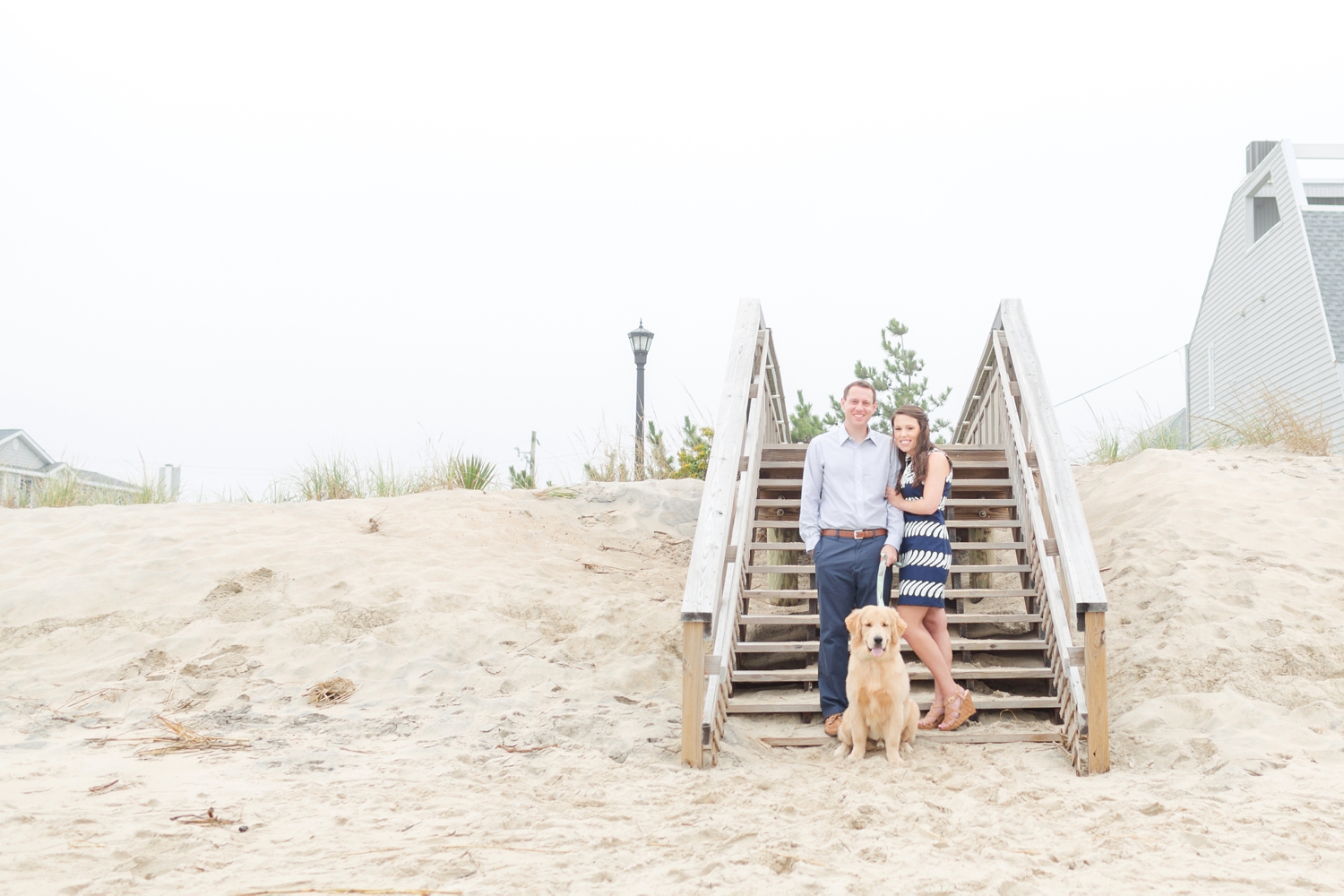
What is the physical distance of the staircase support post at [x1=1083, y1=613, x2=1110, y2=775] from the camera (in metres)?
3.91

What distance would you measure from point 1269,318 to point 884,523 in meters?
15.5

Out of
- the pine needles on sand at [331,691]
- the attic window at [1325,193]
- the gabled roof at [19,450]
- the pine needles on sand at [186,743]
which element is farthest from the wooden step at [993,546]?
the gabled roof at [19,450]

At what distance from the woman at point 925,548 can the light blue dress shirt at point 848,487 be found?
65 millimetres

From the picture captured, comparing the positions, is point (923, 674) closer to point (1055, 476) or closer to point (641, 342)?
point (1055, 476)

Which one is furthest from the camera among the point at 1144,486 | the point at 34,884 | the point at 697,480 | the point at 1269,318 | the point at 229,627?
the point at 1269,318

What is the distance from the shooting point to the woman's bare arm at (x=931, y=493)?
4258mm

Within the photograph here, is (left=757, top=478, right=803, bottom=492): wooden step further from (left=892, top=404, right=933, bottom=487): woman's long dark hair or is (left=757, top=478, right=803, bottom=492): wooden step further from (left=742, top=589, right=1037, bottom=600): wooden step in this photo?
(left=892, top=404, right=933, bottom=487): woman's long dark hair

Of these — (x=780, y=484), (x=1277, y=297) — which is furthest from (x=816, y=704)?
(x=1277, y=297)

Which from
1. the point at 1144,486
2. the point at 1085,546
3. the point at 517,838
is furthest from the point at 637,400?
the point at 517,838

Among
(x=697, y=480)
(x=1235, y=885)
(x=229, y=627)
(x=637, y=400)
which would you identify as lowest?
(x=1235, y=885)

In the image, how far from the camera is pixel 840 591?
14.4 ft

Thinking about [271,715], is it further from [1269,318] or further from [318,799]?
[1269,318]

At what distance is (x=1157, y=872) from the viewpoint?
269 cm

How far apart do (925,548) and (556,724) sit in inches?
83.5
